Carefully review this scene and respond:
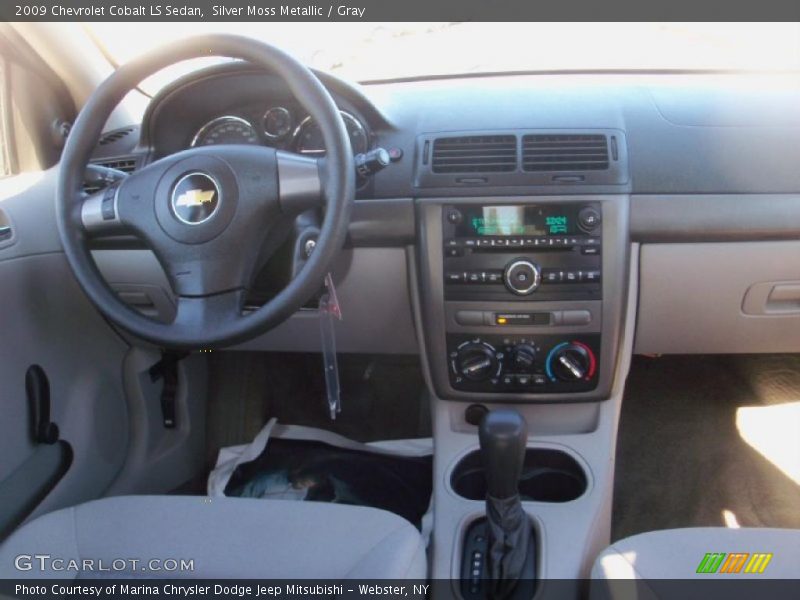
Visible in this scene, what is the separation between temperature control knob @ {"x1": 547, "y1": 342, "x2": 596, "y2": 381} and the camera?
1.74 meters

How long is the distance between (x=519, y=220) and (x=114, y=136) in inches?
43.8

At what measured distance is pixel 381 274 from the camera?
188 cm

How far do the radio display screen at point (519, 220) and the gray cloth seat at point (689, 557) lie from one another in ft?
2.17

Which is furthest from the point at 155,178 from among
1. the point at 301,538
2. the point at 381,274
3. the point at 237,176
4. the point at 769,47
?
the point at 769,47

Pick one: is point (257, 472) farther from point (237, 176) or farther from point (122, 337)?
point (237, 176)

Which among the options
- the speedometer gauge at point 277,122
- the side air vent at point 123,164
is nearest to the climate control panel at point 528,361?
the speedometer gauge at point 277,122

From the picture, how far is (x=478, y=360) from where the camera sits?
176cm

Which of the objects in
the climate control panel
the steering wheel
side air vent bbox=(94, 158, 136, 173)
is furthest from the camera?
side air vent bbox=(94, 158, 136, 173)

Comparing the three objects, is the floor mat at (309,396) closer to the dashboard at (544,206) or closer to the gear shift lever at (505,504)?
the dashboard at (544,206)

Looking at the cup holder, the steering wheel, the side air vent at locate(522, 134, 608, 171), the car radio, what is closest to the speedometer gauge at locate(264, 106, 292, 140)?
the steering wheel

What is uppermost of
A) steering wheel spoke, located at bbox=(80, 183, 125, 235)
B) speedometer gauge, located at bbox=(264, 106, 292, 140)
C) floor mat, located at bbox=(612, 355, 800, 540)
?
speedometer gauge, located at bbox=(264, 106, 292, 140)

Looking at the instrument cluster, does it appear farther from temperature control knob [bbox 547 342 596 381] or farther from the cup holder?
the cup holder

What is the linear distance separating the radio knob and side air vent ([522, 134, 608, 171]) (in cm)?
21

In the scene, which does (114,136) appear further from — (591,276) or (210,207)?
(591,276)
